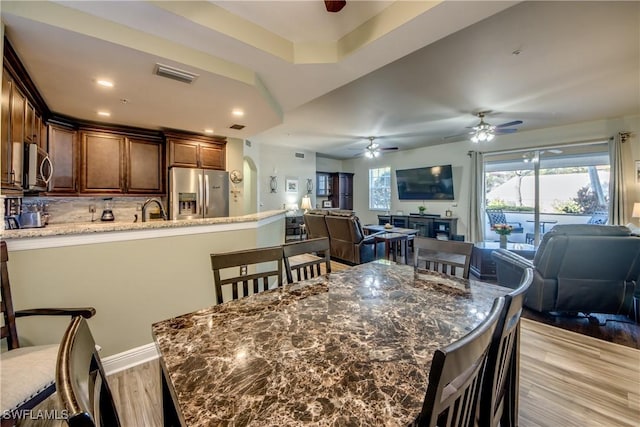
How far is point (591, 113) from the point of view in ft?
15.0

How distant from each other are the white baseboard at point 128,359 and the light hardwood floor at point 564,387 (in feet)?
0.13

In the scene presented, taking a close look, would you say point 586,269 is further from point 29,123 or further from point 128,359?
point 29,123

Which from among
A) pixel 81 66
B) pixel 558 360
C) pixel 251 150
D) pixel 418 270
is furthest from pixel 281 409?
pixel 251 150

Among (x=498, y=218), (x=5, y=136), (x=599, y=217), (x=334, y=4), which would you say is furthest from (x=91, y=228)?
(x=599, y=217)

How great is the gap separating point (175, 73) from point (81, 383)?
2.49m

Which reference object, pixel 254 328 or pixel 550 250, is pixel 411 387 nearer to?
pixel 254 328

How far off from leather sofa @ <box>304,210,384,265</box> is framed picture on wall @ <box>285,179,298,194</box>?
Answer: 2358mm

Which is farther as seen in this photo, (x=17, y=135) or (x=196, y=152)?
(x=196, y=152)

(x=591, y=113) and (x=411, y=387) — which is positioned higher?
(x=591, y=113)

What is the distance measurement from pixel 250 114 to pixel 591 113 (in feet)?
19.2

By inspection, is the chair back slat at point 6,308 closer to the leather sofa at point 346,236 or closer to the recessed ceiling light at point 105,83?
the recessed ceiling light at point 105,83

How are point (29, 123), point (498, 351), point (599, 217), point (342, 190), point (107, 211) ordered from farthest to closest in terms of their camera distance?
point (342, 190), point (599, 217), point (107, 211), point (29, 123), point (498, 351)

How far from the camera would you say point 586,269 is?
2713mm

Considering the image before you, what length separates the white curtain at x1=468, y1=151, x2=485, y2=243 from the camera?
6.46 m
